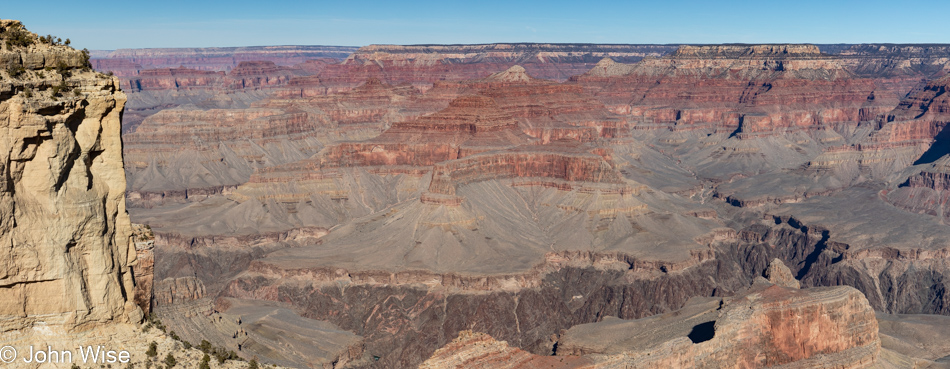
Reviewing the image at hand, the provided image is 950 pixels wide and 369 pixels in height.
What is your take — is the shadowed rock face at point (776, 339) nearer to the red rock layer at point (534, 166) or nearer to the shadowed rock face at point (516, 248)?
the shadowed rock face at point (516, 248)

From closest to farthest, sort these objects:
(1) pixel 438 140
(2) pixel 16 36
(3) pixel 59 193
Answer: (3) pixel 59 193, (2) pixel 16 36, (1) pixel 438 140

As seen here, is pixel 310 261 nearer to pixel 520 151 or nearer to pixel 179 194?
pixel 520 151

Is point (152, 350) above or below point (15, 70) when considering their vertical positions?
below

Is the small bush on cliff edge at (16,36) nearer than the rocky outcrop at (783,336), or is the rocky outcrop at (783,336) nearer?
Answer: the small bush on cliff edge at (16,36)

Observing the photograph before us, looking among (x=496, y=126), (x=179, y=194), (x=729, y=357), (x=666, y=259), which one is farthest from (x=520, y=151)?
(x=729, y=357)

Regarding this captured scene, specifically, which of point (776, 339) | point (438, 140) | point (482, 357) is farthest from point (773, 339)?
point (438, 140)

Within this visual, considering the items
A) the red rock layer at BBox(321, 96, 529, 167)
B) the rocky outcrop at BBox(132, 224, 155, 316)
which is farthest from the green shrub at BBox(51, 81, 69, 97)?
the red rock layer at BBox(321, 96, 529, 167)

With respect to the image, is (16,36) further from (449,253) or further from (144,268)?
(449,253)

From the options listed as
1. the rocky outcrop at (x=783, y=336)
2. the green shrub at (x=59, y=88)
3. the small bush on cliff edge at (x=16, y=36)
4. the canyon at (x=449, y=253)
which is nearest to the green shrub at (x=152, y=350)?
the canyon at (x=449, y=253)
